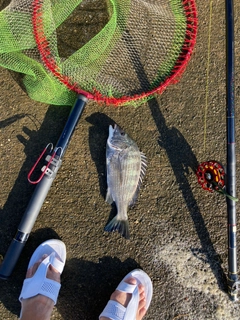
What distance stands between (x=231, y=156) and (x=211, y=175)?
28cm

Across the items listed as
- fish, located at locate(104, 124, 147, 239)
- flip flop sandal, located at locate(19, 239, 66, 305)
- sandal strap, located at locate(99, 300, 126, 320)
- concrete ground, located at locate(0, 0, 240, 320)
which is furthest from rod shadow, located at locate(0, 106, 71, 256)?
sandal strap, located at locate(99, 300, 126, 320)

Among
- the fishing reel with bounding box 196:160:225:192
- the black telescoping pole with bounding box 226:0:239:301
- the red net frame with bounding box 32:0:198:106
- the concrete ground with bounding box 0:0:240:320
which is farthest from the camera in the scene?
the concrete ground with bounding box 0:0:240:320

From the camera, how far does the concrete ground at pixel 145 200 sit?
2869 millimetres

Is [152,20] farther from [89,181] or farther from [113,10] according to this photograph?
[89,181]

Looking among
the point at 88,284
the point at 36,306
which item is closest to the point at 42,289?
the point at 36,306

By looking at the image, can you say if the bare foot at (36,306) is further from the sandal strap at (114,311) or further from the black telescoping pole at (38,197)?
the sandal strap at (114,311)

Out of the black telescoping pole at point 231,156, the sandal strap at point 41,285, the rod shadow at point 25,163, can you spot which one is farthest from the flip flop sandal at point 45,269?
the black telescoping pole at point 231,156

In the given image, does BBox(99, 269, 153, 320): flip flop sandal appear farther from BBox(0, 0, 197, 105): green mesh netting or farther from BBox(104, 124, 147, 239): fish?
BBox(0, 0, 197, 105): green mesh netting

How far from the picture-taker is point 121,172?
9.18 ft

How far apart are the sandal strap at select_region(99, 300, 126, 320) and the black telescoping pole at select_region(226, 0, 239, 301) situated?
3.26 feet

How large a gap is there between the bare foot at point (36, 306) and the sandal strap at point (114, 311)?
18.8 inches

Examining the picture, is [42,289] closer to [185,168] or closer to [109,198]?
[109,198]

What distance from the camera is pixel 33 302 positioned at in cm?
269

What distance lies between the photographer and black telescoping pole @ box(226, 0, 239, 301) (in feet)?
7.86
